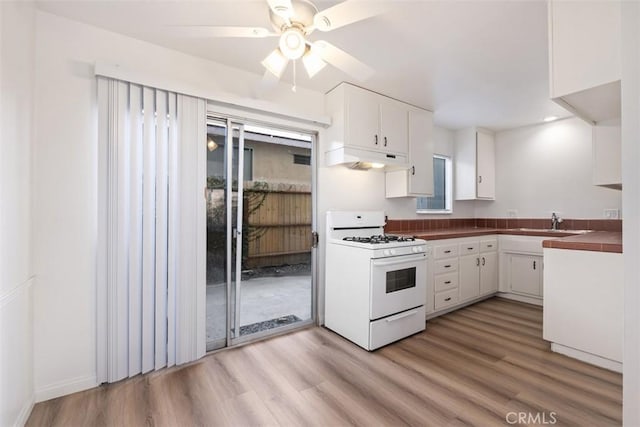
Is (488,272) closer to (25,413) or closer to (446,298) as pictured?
(446,298)

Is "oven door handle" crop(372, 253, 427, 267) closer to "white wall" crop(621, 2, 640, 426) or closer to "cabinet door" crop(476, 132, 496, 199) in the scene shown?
"white wall" crop(621, 2, 640, 426)

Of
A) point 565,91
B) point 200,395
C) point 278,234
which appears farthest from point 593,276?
point 200,395

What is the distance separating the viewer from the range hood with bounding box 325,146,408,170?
2.71 m

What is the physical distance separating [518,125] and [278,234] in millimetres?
3840

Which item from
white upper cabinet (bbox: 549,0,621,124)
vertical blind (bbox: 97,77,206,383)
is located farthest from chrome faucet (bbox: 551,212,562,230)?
vertical blind (bbox: 97,77,206,383)

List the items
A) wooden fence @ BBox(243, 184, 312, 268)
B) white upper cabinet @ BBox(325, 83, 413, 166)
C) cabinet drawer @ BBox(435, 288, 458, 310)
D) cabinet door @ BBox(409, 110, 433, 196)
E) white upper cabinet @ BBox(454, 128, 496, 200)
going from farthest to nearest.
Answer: white upper cabinet @ BBox(454, 128, 496, 200)
cabinet door @ BBox(409, 110, 433, 196)
cabinet drawer @ BBox(435, 288, 458, 310)
white upper cabinet @ BBox(325, 83, 413, 166)
wooden fence @ BBox(243, 184, 312, 268)

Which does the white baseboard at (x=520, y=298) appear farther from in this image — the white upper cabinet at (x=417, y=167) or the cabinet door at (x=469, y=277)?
the white upper cabinet at (x=417, y=167)

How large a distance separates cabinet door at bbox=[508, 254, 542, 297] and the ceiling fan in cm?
334

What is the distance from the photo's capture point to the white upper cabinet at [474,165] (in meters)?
4.16

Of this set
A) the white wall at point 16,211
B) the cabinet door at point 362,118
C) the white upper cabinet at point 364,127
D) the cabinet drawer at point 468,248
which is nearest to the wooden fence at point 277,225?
the white upper cabinet at point 364,127

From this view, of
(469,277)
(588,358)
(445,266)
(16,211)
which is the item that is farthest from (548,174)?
(16,211)

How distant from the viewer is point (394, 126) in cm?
310

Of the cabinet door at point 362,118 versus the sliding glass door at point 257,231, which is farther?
the cabinet door at point 362,118

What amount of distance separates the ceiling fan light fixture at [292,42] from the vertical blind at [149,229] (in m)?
1.00
